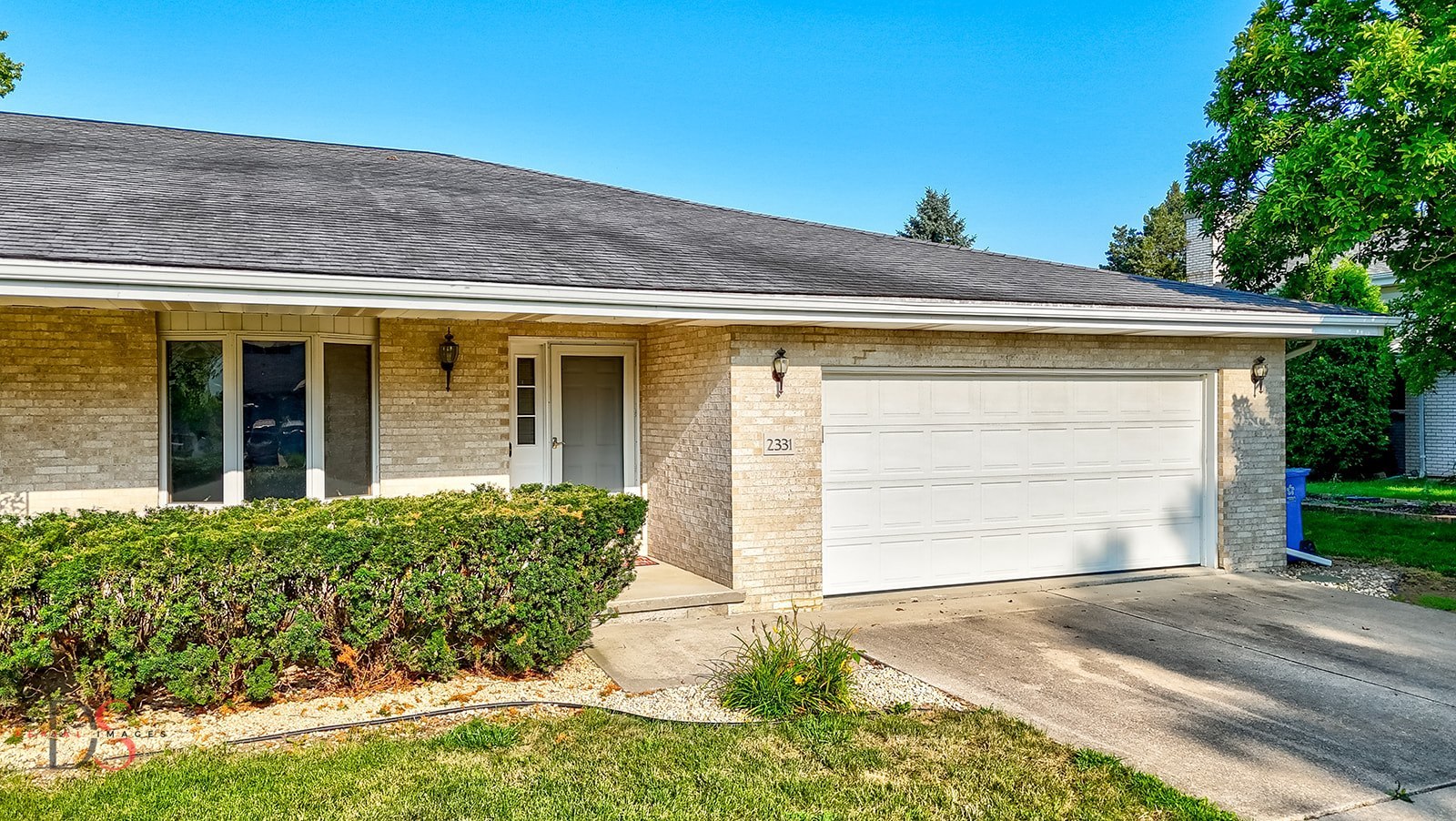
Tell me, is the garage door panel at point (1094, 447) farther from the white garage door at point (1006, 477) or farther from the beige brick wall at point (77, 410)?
the beige brick wall at point (77, 410)

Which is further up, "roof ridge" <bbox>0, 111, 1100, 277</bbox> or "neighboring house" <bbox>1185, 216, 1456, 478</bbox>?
"roof ridge" <bbox>0, 111, 1100, 277</bbox>

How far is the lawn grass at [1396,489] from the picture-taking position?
15.4 metres

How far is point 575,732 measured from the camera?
491 centimetres

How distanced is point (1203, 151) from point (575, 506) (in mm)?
8732

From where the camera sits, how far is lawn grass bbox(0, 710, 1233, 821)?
393 centimetres

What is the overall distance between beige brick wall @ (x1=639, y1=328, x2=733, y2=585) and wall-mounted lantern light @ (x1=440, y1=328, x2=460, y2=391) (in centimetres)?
193

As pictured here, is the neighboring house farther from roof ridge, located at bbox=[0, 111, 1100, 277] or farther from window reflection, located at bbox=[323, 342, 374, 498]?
window reflection, located at bbox=[323, 342, 374, 498]

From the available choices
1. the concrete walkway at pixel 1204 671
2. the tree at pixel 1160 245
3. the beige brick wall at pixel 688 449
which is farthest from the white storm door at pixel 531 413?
the tree at pixel 1160 245

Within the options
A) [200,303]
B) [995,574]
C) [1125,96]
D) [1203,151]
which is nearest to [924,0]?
[1203,151]

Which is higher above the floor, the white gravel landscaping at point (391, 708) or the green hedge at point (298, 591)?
the green hedge at point (298, 591)

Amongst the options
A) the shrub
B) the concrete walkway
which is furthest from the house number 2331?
the shrub

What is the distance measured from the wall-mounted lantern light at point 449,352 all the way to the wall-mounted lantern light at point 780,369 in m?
2.95

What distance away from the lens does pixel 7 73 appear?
1407 centimetres

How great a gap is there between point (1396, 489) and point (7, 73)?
23.8 meters
